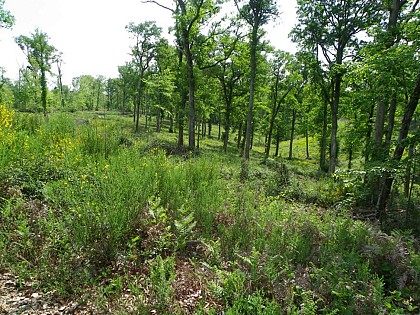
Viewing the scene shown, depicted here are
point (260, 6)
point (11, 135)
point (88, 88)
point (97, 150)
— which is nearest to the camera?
point (11, 135)

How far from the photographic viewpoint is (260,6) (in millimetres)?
13539

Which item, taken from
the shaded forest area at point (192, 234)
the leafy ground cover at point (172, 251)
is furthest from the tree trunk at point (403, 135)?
the leafy ground cover at point (172, 251)

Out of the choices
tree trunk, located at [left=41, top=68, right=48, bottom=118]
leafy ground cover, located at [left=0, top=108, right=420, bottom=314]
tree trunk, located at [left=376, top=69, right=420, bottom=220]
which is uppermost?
tree trunk, located at [left=41, top=68, right=48, bottom=118]

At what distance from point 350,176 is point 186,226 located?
392cm

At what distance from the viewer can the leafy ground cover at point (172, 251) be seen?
2701 mm

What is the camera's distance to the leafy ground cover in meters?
2.70

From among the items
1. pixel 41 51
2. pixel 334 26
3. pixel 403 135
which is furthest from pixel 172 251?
pixel 41 51

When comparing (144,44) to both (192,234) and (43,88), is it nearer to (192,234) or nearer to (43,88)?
(43,88)

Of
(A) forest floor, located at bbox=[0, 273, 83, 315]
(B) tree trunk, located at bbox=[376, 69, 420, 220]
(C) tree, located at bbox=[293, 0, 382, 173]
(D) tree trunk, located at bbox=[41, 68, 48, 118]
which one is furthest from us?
(D) tree trunk, located at bbox=[41, 68, 48, 118]

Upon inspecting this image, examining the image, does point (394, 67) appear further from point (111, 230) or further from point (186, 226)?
point (111, 230)

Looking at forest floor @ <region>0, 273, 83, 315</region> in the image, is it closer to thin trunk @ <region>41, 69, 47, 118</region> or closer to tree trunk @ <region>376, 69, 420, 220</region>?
tree trunk @ <region>376, 69, 420, 220</region>

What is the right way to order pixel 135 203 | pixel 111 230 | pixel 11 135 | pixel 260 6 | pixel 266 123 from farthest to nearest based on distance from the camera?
pixel 266 123, pixel 260 6, pixel 11 135, pixel 135 203, pixel 111 230

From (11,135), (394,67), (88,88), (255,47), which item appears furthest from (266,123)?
(88,88)

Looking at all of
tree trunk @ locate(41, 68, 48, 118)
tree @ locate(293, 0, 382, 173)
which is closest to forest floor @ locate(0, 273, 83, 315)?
tree @ locate(293, 0, 382, 173)
